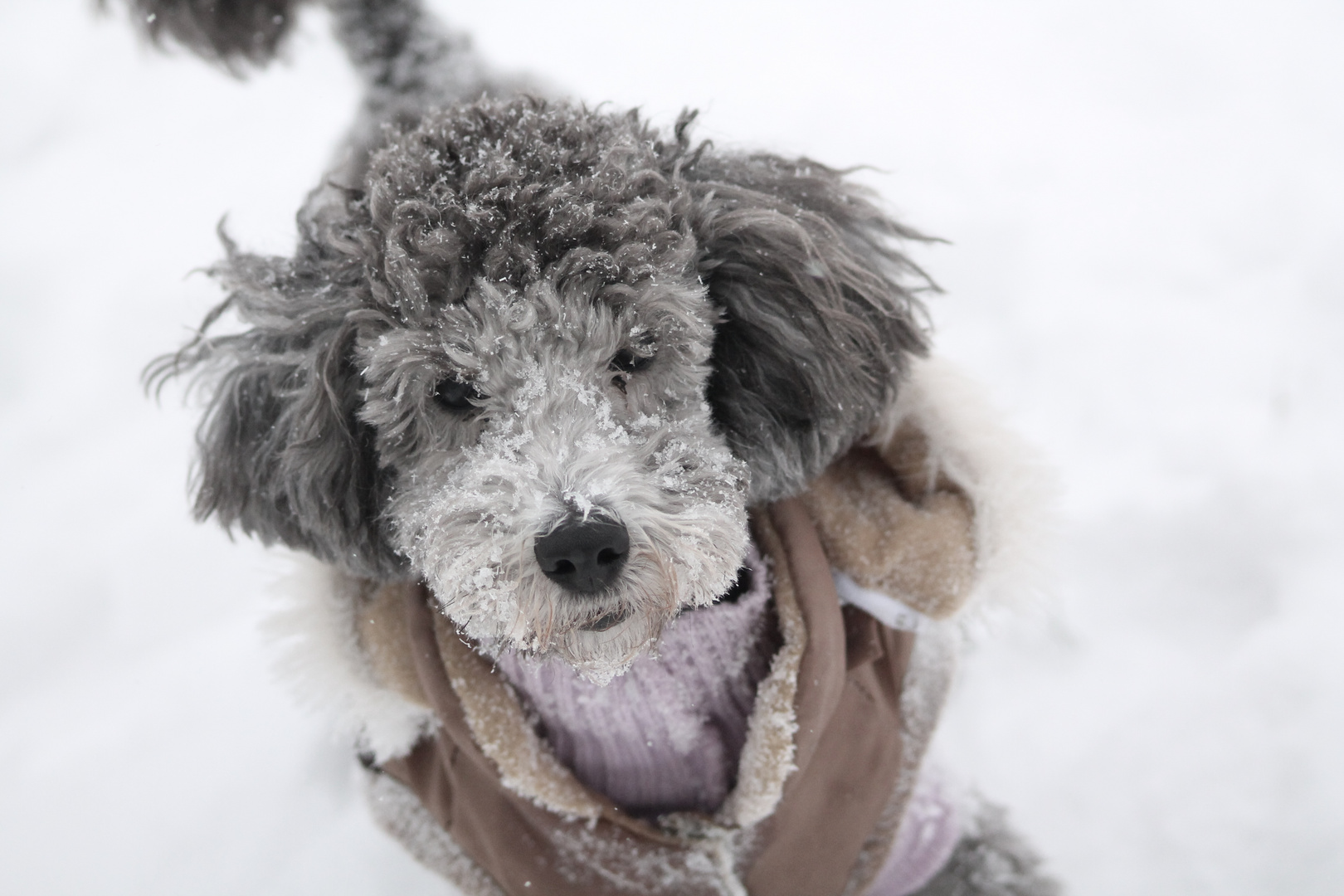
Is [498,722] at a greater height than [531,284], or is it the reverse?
[531,284]

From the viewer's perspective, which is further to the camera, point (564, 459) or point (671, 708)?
point (671, 708)

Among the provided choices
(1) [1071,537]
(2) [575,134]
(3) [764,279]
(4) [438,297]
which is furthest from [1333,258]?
(4) [438,297]

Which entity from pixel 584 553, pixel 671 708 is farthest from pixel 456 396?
pixel 671 708

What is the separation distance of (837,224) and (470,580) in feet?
3.35

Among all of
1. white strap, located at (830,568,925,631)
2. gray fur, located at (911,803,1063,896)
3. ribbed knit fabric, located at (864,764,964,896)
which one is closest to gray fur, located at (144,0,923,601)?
white strap, located at (830,568,925,631)

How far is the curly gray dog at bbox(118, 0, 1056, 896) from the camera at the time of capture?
1.60 meters

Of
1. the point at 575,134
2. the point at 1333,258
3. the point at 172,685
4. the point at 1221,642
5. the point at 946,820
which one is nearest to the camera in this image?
the point at 575,134

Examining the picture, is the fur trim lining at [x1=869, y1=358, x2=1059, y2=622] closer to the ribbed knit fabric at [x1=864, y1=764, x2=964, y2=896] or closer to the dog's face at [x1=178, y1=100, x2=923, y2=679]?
the dog's face at [x1=178, y1=100, x2=923, y2=679]

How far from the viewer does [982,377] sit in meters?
3.33

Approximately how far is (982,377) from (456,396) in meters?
2.16

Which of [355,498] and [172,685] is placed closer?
[355,498]

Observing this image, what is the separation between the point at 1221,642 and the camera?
2.94m

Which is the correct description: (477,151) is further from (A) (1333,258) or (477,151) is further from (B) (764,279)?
(A) (1333,258)

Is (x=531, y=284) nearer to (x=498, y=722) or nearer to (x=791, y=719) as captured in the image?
(x=498, y=722)
